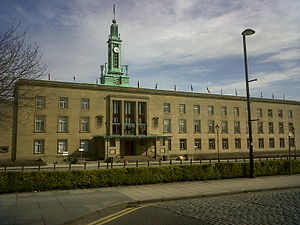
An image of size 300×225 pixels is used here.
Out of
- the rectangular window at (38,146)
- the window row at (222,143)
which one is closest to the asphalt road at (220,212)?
the rectangular window at (38,146)

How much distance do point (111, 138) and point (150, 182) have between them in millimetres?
27765

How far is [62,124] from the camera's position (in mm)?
43031

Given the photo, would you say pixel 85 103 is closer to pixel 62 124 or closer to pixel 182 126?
pixel 62 124

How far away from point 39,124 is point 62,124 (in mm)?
3366

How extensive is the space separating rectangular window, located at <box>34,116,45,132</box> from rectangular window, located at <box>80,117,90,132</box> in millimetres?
5745

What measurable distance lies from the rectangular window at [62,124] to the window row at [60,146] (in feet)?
5.65

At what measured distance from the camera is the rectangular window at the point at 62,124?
42750 millimetres

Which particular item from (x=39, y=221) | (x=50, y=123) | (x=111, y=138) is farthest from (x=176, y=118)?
(x=39, y=221)

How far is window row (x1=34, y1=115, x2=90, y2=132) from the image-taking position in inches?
1626

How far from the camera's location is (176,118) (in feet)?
171

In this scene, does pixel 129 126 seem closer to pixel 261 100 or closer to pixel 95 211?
pixel 261 100

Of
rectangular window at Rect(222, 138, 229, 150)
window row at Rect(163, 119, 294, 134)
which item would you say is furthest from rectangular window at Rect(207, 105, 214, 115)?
rectangular window at Rect(222, 138, 229, 150)

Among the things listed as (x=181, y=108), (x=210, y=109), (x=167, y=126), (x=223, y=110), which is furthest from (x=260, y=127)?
(x=167, y=126)

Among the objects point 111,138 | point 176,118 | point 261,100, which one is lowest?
point 111,138
